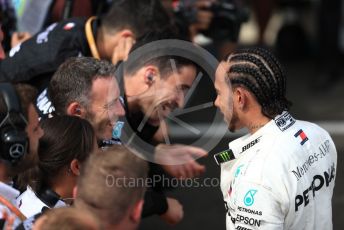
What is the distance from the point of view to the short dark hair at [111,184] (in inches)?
100

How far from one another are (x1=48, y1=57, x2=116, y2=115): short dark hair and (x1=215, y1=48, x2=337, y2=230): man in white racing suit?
2.45 ft

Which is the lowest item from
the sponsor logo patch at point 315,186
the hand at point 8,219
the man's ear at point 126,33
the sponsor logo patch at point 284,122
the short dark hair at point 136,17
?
the sponsor logo patch at point 315,186

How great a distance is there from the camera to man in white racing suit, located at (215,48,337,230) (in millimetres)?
3090

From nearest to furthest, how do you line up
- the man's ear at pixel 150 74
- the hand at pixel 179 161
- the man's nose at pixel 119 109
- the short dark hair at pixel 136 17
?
the man's nose at pixel 119 109 → the hand at pixel 179 161 → the man's ear at pixel 150 74 → the short dark hair at pixel 136 17

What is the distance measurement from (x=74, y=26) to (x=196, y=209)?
2.16 meters

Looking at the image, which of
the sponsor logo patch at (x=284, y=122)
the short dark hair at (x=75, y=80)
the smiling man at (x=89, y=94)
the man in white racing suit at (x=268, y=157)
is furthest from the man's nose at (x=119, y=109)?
the sponsor logo patch at (x=284, y=122)

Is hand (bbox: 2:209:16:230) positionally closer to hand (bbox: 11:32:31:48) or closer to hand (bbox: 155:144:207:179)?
hand (bbox: 155:144:207:179)

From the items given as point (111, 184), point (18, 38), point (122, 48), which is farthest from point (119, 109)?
point (18, 38)

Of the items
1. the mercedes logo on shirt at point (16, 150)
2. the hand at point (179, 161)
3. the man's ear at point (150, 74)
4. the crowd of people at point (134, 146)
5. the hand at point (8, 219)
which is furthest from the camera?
the man's ear at point (150, 74)

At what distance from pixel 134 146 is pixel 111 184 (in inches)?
64.1

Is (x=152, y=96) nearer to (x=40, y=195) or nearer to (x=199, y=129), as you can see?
(x=40, y=195)

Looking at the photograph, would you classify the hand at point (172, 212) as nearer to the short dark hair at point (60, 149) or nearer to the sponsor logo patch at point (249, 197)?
the short dark hair at point (60, 149)

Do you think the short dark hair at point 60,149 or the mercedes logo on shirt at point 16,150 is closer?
the mercedes logo on shirt at point 16,150

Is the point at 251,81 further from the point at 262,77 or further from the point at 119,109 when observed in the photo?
the point at 119,109
